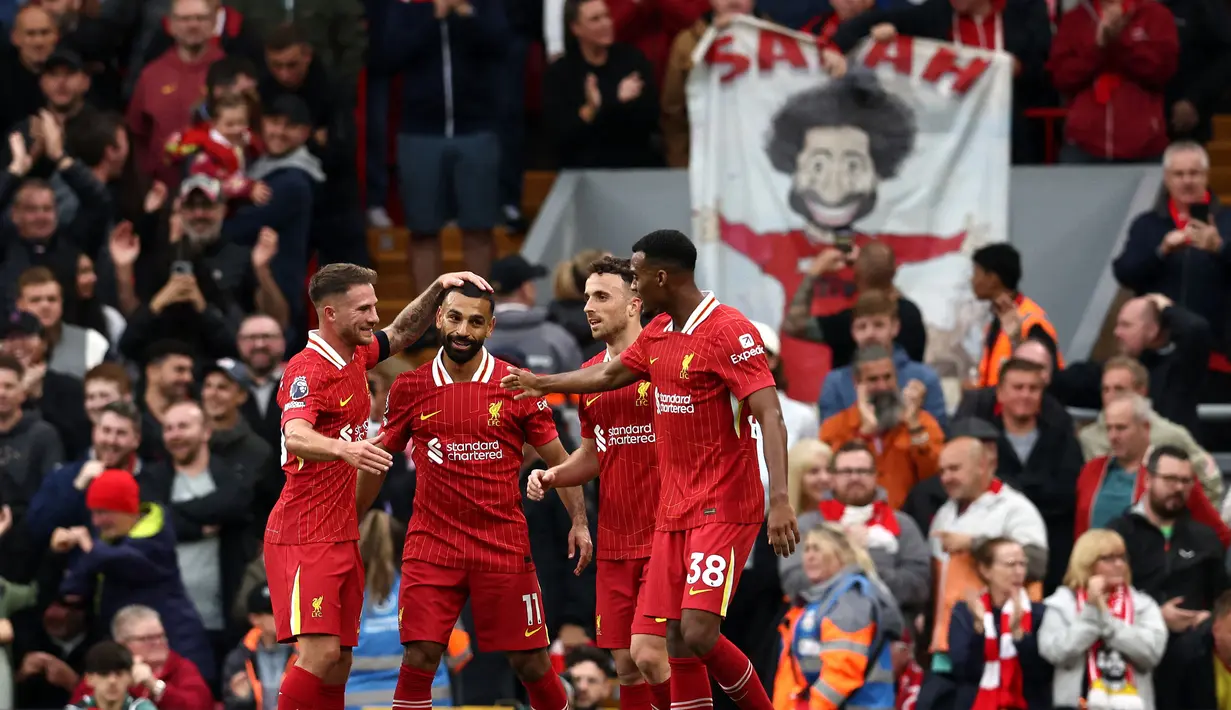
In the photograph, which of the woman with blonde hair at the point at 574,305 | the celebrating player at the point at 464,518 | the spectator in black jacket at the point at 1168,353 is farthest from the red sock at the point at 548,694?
the spectator in black jacket at the point at 1168,353

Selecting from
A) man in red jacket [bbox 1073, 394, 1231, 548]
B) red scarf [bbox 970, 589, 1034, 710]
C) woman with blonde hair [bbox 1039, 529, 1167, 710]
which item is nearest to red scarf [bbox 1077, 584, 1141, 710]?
woman with blonde hair [bbox 1039, 529, 1167, 710]

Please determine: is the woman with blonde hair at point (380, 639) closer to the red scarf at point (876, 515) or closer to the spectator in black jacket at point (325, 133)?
the red scarf at point (876, 515)

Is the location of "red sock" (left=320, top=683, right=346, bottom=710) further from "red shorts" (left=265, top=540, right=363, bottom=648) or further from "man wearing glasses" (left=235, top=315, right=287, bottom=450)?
"man wearing glasses" (left=235, top=315, right=287, bottom=450)

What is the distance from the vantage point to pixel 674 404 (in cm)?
1065

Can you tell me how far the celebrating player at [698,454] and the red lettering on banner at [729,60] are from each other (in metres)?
6.49

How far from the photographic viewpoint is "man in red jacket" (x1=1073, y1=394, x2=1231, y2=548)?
45.1 ft

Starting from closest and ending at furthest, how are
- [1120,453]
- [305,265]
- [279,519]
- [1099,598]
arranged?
[279,519] < [1099,598] < [1120,453] < [305,265]

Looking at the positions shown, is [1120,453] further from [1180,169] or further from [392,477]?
[392,477]

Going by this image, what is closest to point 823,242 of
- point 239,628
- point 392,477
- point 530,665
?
point 392,477

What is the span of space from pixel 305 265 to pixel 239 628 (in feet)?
11.1

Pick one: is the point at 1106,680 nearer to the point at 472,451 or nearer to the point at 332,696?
the point at 472,451

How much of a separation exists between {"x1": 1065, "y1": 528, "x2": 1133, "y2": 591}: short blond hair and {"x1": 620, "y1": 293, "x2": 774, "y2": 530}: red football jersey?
3.07 m

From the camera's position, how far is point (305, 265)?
16.6 metres

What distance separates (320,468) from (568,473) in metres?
1.14
